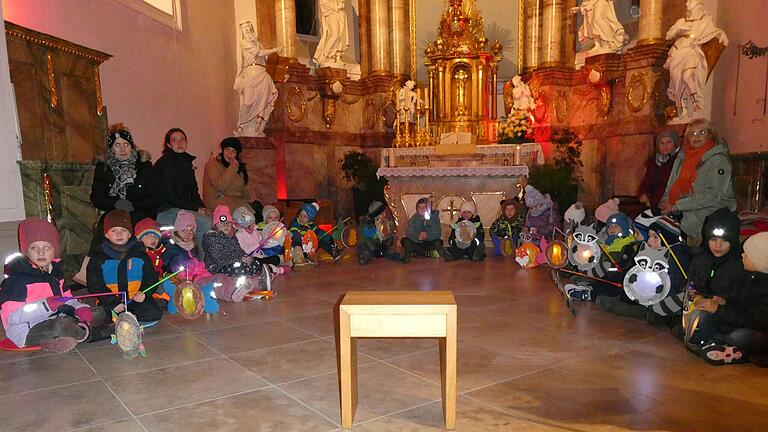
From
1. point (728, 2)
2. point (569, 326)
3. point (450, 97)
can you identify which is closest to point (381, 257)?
point (569, 326)

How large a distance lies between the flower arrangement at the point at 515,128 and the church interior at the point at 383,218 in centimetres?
8

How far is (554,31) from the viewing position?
1209 cm

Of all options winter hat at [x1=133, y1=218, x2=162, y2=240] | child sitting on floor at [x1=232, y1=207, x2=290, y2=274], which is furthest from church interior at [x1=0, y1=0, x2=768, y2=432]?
child sitting on floor at [x1=232, y1=207, x2=290, y2=274]

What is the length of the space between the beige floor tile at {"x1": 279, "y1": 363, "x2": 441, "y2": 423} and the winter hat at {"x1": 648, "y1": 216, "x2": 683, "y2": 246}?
119 inches

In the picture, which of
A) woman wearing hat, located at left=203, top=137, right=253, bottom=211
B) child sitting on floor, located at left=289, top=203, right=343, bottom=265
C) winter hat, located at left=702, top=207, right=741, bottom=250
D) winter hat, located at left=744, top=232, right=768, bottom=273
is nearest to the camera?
winter hat, located at left=744, top=232, right=768, bottom=273

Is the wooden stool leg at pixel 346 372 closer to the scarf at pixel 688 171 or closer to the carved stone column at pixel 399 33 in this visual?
the scarf at pixel 688 171

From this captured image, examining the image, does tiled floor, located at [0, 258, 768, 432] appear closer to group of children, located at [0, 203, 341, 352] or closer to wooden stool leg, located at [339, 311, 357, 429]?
wooden stool leg, located at [339, 311, 357, 429]

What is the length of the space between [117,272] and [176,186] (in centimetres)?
200

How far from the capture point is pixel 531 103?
1182 cm

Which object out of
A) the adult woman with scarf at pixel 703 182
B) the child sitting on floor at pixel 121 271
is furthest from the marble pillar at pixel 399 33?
the child sitting on floor at pixel 121 271

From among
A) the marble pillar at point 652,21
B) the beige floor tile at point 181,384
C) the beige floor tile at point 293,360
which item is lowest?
the beige floor tile at point 293,360

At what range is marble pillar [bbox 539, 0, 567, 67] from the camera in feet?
39.6

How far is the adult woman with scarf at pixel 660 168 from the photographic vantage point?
6672mm

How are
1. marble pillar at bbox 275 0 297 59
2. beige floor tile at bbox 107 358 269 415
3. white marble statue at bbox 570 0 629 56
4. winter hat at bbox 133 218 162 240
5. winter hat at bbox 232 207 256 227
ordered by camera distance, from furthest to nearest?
1. marble pillar at bbox 275 0 297 59
2. white marble statue at bbox 570 0 629 56
3. winter hat at bbox 232 207 256 227
4. winter hat at bbox 133 218 162 240
5. beige floor tile at bbox 107 358 269 415
